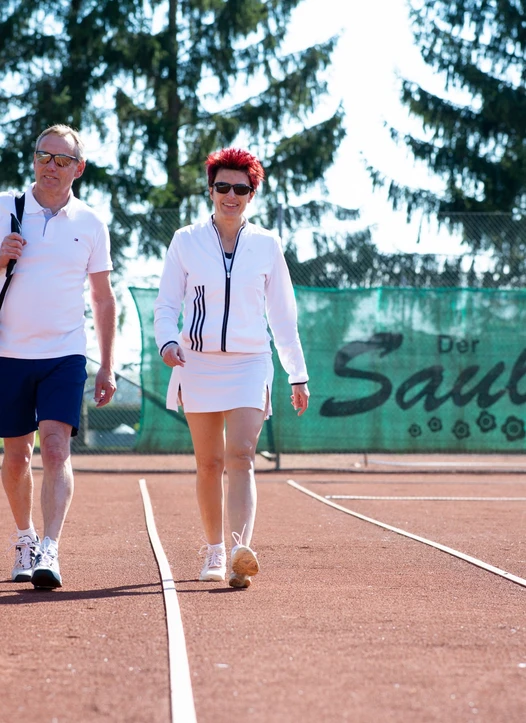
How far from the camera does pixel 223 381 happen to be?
580 centimetres

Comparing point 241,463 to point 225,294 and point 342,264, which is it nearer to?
point 225,294

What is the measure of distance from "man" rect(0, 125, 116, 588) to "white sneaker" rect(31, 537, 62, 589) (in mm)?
83

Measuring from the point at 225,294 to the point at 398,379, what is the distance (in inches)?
369

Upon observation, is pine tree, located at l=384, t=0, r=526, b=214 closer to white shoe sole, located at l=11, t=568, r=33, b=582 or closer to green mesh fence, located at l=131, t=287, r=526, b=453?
green mesh fence, located at l=131, t=287, r=526, b=453

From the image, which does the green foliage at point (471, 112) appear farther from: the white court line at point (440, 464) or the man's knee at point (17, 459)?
the man's knee at point (17, 459)

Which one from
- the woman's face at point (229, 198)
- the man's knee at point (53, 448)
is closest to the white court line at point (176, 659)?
the man's knee at point (53, 448)

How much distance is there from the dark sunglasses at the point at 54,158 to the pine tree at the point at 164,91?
19.9 m

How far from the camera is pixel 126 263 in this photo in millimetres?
17250

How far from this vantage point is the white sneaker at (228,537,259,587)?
5398 mm

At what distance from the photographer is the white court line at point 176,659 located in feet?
10.4

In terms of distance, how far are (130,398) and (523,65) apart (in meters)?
15.9

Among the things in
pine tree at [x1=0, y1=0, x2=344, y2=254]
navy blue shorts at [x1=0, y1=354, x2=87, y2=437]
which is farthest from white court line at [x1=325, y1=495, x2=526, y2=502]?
pine tree at [x1=0, y1=0, x2=344, y2=254]

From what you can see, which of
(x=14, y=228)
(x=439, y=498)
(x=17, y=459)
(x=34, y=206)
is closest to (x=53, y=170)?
(x=34, y=206)

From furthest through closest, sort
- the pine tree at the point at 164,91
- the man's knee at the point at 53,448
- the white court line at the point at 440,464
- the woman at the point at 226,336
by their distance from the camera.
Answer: the pine tree at the point at 164,91, the white court line at the point at 440,464, the woman at the point at 226,336, the man's knee at the point at 53,448
